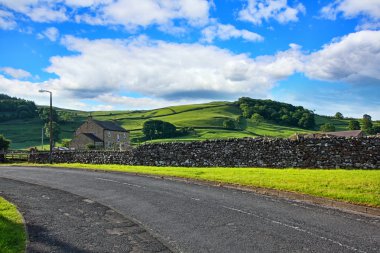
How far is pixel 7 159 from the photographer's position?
46.6m

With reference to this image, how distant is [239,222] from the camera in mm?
9594

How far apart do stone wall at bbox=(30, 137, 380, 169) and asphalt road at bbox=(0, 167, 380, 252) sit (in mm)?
9287

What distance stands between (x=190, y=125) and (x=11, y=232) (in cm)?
11759

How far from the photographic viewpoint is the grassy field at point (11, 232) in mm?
7074

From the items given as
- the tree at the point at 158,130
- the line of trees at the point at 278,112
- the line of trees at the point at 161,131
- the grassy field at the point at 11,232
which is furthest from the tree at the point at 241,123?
the grassy field at the point at 11,232

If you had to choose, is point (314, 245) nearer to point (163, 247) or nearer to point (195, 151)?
point (163, 247)

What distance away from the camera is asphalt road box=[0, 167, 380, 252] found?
24.9 ft

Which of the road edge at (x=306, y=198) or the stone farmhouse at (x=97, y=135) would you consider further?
the stone farmhouse at (x=97, y=135)

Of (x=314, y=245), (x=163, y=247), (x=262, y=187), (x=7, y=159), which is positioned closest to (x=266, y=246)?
(x=314, y=245)

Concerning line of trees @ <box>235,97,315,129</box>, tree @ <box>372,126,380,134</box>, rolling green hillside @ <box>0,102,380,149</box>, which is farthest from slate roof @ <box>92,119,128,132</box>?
tree @ <box>372,126,380,134</box>

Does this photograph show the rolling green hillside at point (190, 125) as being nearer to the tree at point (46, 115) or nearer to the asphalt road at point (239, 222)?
the tree at point (46, 115)

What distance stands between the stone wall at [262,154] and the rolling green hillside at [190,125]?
70.6 m

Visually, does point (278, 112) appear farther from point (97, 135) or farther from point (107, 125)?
point (97, 135)

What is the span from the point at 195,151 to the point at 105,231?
759 inches
